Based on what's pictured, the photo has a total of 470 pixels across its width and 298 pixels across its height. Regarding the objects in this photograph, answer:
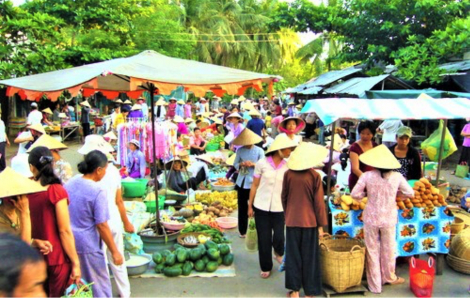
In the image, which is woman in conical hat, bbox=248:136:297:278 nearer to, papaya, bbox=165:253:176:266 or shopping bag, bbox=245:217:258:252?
shopping bag, bbox=245:217:258:252

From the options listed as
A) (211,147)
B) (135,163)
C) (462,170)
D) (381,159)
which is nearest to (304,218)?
(381,159)

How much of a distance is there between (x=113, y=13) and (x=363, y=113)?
16.5m

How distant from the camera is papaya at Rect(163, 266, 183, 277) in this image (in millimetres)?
5309

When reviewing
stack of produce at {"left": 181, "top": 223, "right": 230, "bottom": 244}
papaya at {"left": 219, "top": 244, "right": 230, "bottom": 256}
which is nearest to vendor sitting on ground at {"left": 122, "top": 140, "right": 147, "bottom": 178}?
stack of produce at {"left": 181, "top": 223, "right": 230, "bottom": 244}

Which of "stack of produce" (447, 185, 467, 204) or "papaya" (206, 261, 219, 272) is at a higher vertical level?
"stack of produce" (447, 185, 467, 204)

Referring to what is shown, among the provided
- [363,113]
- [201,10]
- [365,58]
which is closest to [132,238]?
[363,113]

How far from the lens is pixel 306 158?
4.46 m

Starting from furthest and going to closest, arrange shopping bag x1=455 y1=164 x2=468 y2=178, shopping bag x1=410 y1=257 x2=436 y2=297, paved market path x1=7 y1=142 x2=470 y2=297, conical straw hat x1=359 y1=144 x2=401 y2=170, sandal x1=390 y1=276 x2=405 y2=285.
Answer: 1. shopping bag x1=455 y1=164 x2=468 y2=178
2. sandal x1=390 y1=276 x2=405 y2=285
3. paved market path x1=7 y1=142 x2=470 y2=297
4. shopping bag x1=410 y1=257 x2=436 y2=297
5. conical straw hat x1=359 y1=144 x2=401 y2=170

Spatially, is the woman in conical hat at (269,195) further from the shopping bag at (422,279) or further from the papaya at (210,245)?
the shopping bag at (422,279)

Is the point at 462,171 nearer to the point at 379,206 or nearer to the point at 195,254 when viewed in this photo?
the point at 379,206

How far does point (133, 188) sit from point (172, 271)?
3.84 m

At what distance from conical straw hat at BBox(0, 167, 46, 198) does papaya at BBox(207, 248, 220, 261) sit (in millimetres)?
2759

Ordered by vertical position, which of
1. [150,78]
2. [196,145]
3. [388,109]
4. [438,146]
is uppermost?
[150,78]

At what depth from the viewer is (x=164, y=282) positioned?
521 centimetres
